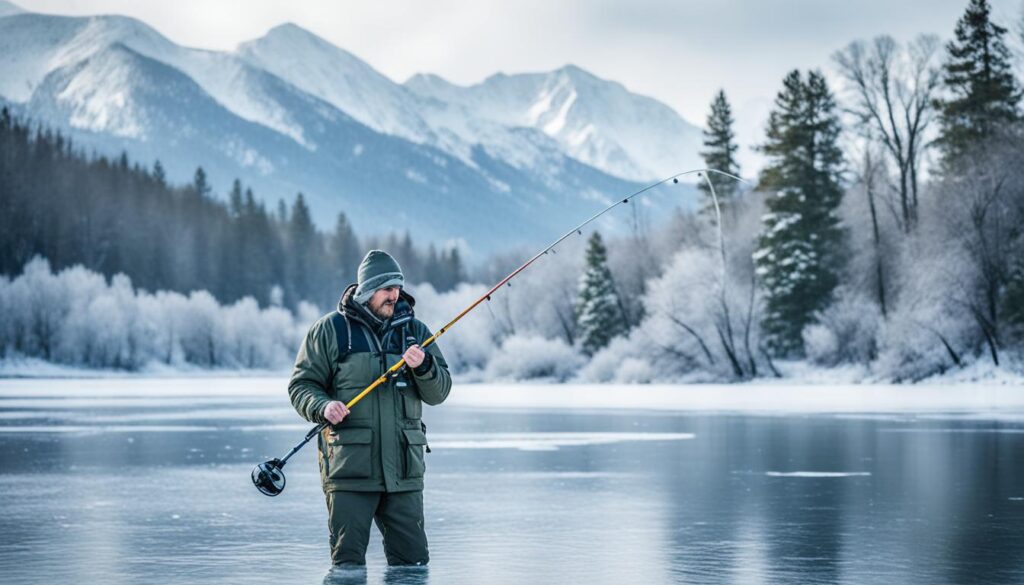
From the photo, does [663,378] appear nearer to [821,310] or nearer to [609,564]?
Answer: [821,310]

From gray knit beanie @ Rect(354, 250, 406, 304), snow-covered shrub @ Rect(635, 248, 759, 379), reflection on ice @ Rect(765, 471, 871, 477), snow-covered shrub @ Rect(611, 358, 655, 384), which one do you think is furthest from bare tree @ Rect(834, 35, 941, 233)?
gray knit beanie @ Rect(354, 250, 406, 304)

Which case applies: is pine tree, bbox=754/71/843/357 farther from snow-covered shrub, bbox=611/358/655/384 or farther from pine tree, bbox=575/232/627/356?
pine tree, bbox=575/232/627/356

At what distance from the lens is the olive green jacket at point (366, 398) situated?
8539mm

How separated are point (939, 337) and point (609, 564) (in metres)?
50.4

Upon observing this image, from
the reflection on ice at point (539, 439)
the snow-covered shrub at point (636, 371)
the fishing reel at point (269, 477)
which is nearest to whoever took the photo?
the fishing reel at point (269, 477)

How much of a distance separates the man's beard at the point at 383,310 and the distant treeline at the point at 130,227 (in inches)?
5384

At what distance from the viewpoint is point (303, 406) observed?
8453mm

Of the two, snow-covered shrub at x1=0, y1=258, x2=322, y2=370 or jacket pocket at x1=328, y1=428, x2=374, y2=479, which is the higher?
snow-covered shrub at x1=0, y1=258, x2=322, y2=370

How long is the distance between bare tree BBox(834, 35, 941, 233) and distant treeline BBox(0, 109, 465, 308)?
315 ft

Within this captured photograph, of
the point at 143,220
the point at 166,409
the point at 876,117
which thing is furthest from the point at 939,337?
the point at 143,220

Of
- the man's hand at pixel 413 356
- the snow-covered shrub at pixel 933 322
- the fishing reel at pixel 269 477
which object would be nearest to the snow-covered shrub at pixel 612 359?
the snow-covered shrub at pixel 933 322

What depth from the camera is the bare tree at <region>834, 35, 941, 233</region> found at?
67438mm

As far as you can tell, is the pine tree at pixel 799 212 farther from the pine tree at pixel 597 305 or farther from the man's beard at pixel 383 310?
the man's beard at pixel 383 310

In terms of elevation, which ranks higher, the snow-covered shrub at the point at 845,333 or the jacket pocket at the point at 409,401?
the snow-covered shrub at the point at 845,333
